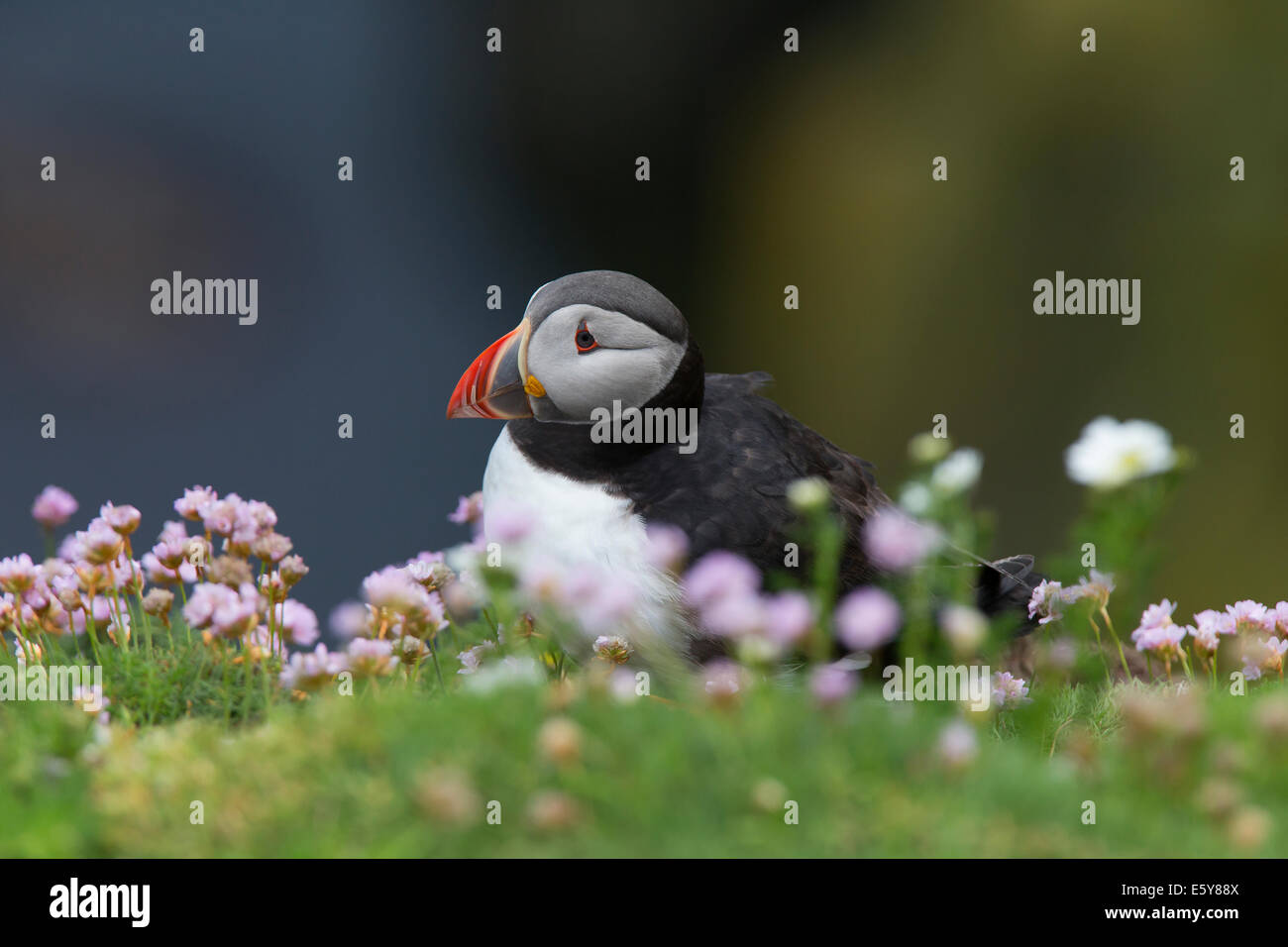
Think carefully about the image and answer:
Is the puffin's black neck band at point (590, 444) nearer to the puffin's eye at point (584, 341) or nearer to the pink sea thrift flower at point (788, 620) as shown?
the puffin's eye at point (584, 341)

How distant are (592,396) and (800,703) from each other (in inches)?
65.8

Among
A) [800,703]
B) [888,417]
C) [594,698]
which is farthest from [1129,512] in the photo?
[888,417]

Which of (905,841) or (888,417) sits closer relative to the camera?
(905,841)

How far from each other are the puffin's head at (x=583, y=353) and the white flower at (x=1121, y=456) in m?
1.46

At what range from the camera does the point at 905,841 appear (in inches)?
80.8

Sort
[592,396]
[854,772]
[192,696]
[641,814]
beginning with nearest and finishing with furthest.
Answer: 1. [641,814]
2. [854,772]
3. [192,696]
4. [592,396]

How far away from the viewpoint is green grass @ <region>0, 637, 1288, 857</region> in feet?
6.73

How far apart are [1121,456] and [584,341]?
1.70m

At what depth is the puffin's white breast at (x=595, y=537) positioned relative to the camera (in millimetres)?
3551

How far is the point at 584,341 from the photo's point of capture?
379 cm

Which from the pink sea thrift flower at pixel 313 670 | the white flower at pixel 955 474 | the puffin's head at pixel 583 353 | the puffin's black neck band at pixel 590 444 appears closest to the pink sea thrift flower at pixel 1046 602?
the white flower at pixel 955 474

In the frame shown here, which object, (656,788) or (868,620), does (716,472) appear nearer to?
(868,620)

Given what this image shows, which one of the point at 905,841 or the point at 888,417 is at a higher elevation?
the point at 888,417
